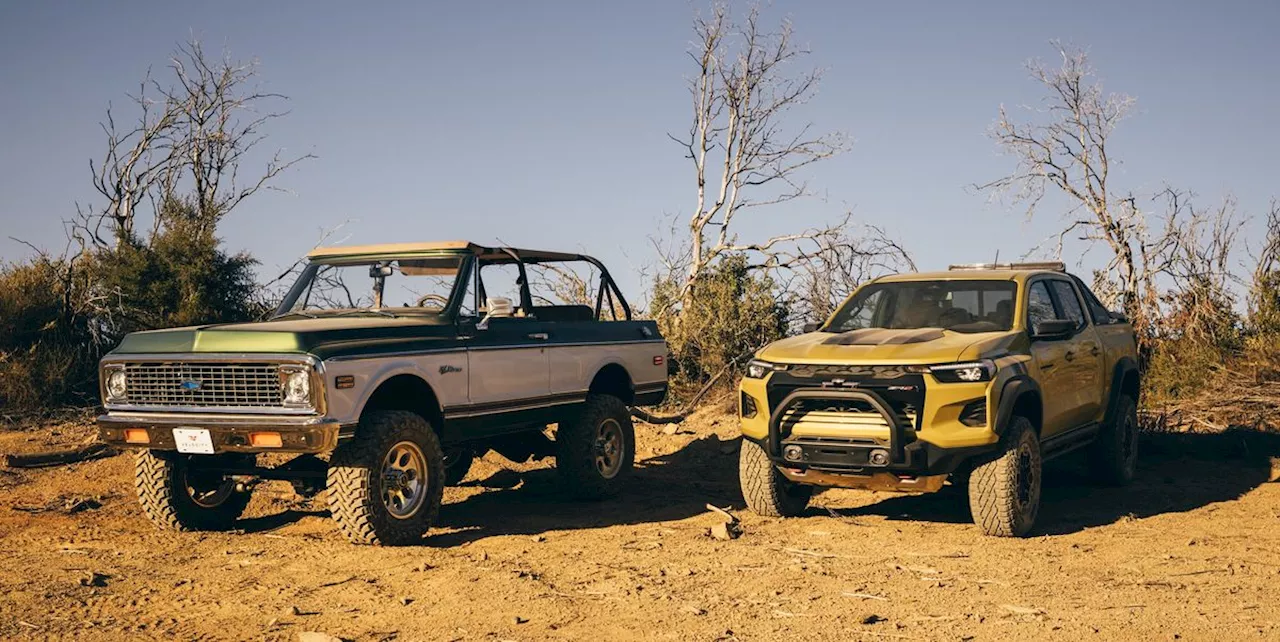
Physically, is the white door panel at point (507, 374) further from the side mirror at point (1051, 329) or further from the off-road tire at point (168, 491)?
the side mirror at point (1051, 329)

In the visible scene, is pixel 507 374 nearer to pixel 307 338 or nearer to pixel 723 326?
pixel 307 338

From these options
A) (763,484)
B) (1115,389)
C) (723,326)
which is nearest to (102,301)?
(723,326)

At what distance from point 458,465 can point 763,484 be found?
2.91m

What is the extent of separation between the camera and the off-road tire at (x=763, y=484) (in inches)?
358

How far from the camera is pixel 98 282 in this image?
17.1 meters

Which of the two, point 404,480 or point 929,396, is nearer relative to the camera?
point 929,396

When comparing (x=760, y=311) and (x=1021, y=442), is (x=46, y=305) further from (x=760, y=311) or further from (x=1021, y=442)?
(x=1021, y=442)

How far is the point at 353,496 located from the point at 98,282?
11.0m

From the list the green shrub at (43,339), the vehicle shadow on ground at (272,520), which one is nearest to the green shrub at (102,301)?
the green shrub at (43,339)

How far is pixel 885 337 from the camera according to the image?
8789 millimetres

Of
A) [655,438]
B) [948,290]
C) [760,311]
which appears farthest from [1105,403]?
[760,311]

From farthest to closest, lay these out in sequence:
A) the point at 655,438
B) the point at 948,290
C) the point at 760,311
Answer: the point at 760,311 < the point at 655,438 < the point at 948,290

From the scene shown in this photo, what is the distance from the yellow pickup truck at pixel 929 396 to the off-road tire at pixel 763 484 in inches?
0.5

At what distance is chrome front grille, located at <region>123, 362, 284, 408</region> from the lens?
7758 mm
